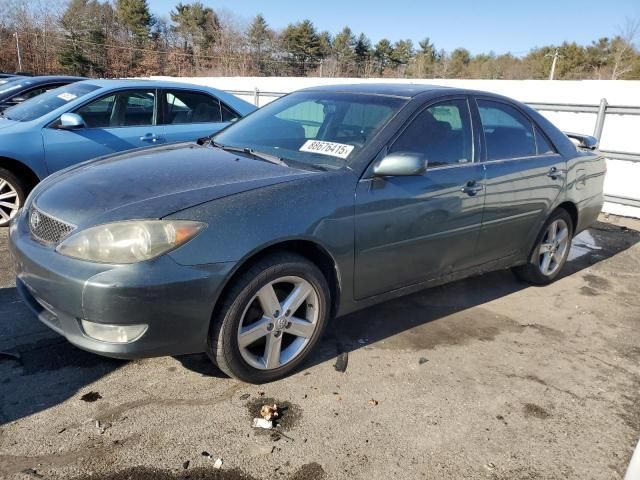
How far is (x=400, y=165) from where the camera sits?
2961mm

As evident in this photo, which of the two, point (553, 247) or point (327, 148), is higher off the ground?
point (327, 148)

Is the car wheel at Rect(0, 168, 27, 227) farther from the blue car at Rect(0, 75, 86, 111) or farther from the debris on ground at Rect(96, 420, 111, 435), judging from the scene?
the debris on ground at Rect(96, 420, 111, 435)

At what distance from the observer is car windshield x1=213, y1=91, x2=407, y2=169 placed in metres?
3.19

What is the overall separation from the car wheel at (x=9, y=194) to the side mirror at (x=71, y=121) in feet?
2.35

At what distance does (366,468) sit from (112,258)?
1.47m

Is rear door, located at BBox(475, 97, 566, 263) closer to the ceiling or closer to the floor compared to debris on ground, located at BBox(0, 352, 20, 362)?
closer to the ceiling

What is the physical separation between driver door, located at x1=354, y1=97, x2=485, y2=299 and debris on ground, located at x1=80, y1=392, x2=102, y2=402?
59.1 inches

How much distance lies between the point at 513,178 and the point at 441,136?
78 cm

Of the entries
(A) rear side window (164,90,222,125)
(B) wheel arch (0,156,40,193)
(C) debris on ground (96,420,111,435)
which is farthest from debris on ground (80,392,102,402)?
(A) rear side window (164,90,222,125)

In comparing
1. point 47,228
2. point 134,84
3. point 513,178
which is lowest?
point 47,228

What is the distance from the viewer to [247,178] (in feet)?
9.16

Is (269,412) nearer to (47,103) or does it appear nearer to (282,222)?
(282,222)

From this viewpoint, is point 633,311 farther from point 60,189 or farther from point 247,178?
point 60,189

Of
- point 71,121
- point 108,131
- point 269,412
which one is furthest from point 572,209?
point 71,121
